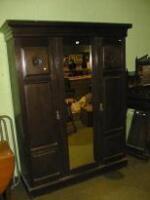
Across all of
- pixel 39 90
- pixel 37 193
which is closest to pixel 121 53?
pixel 39 90

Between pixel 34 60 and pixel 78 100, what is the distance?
0.73 metres

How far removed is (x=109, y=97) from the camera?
278 cm

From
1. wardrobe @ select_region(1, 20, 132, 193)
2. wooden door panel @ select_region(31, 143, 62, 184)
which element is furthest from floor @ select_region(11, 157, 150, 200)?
wooden door panel @ select_region(31, 143, 62, 184)

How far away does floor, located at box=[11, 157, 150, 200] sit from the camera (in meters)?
2.51

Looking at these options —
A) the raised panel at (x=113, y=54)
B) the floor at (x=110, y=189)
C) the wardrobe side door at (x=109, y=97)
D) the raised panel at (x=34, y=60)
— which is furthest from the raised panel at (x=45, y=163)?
the raised panel at (x=113, y=54)

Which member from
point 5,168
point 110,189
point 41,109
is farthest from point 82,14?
point 110,189

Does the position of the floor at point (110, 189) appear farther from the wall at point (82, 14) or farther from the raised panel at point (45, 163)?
the wall at point (82, 14)

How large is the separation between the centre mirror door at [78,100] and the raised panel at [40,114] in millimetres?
220

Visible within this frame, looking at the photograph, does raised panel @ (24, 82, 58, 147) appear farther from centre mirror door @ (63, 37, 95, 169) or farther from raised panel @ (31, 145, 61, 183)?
centre mirror door @ (63, 37, 95, 169)

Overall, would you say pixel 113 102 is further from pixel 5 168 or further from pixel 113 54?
pixel 5 168

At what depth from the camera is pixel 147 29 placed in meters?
3.67

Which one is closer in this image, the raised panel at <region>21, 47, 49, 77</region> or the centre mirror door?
the raised panel at <region>21, 47, 49, 77</region>

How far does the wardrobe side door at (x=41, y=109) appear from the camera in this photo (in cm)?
226

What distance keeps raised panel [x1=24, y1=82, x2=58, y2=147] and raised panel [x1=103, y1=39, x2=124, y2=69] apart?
2.67 feet
